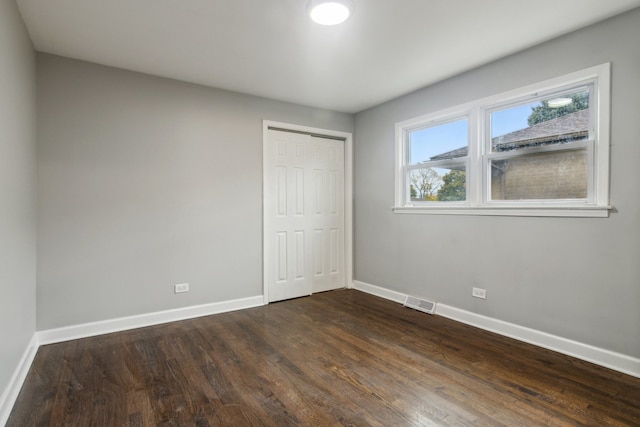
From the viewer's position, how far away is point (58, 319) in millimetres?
2828

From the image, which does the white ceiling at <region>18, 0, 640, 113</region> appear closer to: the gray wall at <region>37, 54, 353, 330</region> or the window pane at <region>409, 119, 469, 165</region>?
the gray wall at <region>37, 54, 353, 330</region>

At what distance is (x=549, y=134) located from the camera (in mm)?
2703

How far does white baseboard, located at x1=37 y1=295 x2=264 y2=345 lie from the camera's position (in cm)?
282

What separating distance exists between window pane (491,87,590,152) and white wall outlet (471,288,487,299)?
1.36 meters

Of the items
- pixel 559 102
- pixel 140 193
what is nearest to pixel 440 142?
pixel 559 102

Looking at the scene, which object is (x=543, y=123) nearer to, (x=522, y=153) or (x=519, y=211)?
(x=522, y=153)

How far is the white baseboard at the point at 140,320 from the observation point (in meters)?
2.82

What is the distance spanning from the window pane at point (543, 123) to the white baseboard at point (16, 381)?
160 inches

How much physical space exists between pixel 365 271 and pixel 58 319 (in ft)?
11.2

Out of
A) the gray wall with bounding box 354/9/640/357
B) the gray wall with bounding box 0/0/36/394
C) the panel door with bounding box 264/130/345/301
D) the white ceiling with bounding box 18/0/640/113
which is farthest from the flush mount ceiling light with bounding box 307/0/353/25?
the panel door with bounding box 264/130/345/301

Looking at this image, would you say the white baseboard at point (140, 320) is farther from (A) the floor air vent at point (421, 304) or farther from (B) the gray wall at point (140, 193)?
(A) the floor air vent at point (421, 304)

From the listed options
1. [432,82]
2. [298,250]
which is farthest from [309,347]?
[432,82]

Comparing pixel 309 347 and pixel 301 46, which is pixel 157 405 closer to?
pixel 309 347

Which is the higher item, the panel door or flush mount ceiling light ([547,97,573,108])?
flush mount ceiling light ([547,97,573,108])
